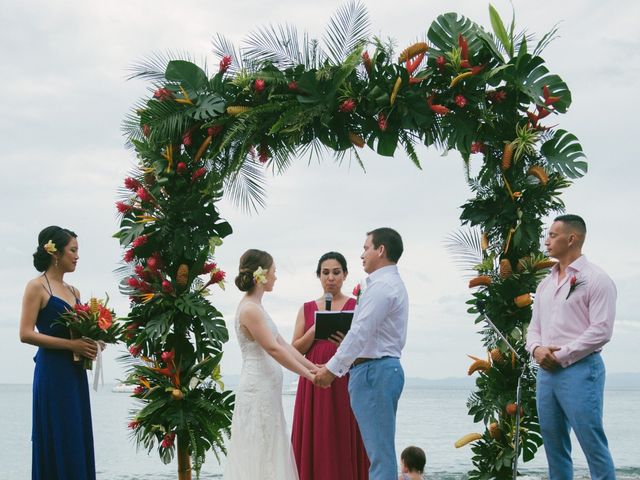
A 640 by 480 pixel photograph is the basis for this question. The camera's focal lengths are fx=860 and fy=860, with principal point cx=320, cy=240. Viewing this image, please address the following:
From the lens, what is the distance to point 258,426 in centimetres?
570

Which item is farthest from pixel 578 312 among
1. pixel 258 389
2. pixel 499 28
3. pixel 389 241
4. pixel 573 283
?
pixel 499 28

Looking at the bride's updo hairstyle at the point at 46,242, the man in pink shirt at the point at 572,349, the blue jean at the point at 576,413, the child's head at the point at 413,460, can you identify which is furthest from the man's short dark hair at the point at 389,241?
the child's head at the point at 413,460

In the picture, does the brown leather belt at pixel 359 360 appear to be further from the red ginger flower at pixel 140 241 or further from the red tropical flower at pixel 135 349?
the red ginger flower at pixel 140 241

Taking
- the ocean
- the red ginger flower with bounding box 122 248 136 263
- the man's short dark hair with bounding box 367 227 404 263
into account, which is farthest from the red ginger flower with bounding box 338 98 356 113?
the ocean

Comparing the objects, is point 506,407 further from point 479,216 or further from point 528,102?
point 528,102

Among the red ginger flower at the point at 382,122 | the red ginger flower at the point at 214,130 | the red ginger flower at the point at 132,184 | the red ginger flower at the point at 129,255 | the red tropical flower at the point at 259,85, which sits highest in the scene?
the red tropical flower at the point at 259,85

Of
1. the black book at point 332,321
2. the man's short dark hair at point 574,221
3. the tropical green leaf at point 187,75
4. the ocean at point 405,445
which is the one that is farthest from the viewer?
the ocean at point 405,445

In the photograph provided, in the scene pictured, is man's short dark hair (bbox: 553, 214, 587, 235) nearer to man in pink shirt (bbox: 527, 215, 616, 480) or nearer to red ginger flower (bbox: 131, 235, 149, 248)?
man in pink shirt (bbox: 527, 215, 616, 480)

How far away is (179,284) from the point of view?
6668 mm

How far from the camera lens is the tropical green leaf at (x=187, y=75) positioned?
6.73 metres

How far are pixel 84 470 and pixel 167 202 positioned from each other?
7.05 feet

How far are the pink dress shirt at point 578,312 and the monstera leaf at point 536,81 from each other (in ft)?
5.19

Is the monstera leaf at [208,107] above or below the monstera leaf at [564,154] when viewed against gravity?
above

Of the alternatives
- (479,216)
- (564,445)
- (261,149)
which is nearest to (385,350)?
(564,445)
